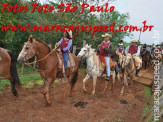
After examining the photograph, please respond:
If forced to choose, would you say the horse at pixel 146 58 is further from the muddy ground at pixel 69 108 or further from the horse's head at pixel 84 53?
the horse's head at pixel 84 53

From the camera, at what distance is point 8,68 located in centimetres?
708

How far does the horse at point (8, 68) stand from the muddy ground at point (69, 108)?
0.63 meters

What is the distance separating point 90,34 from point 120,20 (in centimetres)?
1188

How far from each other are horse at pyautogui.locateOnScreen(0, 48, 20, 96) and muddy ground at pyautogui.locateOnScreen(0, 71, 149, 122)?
2.05 ft

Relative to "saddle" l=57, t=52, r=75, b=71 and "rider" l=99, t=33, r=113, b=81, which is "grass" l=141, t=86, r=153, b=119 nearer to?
"rider" l=99, t=33, r=113, b=81

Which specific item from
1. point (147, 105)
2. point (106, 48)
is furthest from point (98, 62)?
point (147, 105)

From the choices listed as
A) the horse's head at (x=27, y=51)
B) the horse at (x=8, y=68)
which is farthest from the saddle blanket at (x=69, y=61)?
the horse at (x=8, y=68)

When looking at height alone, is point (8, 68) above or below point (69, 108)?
above

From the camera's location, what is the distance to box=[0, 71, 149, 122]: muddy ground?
17.7ft

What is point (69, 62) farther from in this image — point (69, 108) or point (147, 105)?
point (147, 105)

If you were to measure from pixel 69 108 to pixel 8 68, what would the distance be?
3279mm

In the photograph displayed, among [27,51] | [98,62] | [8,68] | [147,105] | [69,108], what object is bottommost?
[147,105]

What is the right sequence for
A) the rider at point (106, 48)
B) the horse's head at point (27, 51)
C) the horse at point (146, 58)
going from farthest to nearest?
the horse at point (146, 58) → the rider at point (106, 48) → the horse's head at point (27, 51)

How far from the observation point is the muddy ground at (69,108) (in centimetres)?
541
